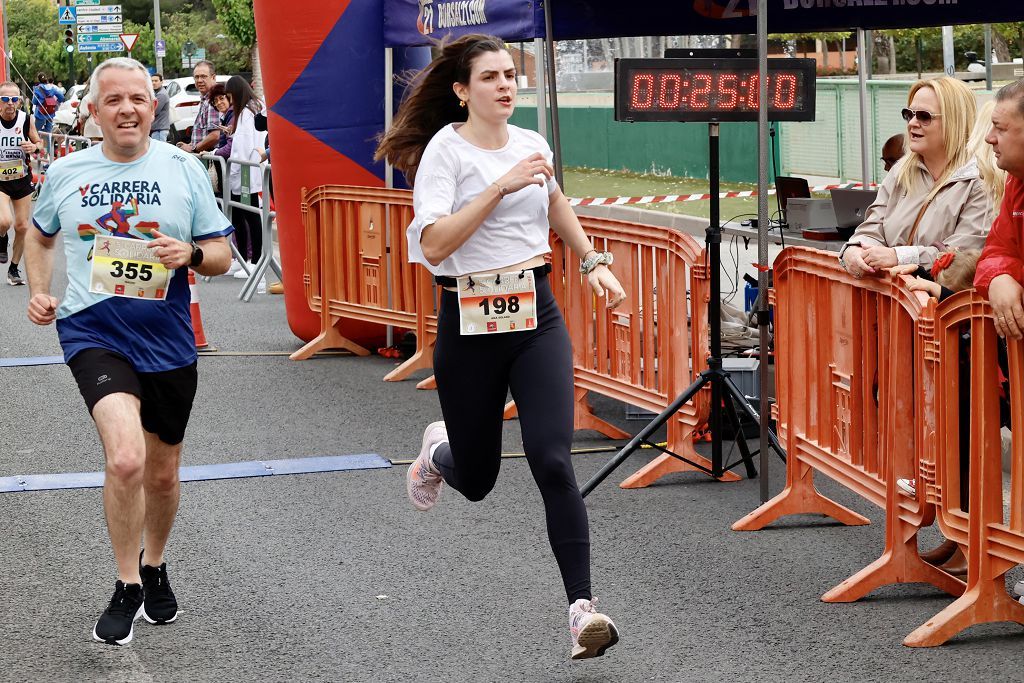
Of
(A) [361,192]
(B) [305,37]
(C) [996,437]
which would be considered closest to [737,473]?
(C) [996,437]

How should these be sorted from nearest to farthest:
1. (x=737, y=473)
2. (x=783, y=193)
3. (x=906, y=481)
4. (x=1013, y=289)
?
1. (x=1013, y=289)
2. (x=906, y=481)
3. (x=737, y=473)
4. (x=783, y=193)

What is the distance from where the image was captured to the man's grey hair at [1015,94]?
16.9ft

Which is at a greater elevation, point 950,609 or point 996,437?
point 996,437

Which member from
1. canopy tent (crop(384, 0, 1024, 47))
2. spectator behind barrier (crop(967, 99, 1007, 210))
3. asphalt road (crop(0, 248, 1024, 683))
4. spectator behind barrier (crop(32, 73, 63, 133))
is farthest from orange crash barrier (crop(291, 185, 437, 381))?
spectator behind barrier (crop(32, 73, 63, 133))

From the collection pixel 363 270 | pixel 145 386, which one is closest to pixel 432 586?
pixel 145 386

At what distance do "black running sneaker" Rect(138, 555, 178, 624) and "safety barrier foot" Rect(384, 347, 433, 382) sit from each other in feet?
16.4

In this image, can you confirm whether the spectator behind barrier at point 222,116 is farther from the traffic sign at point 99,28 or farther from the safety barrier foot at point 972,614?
the traffic sign at point 99,28

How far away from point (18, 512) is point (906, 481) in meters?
3.96

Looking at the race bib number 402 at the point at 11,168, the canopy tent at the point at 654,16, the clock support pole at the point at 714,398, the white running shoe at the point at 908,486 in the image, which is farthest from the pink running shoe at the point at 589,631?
the race bib number 402 at the point at 11,168

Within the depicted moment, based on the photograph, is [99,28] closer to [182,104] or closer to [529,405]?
[182,104]

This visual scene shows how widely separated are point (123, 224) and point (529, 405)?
1.49m

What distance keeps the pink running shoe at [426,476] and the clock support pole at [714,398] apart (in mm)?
1265

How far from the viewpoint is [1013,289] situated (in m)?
4.95

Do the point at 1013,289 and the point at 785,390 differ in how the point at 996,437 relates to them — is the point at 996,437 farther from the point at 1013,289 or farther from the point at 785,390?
the point at 785,390
